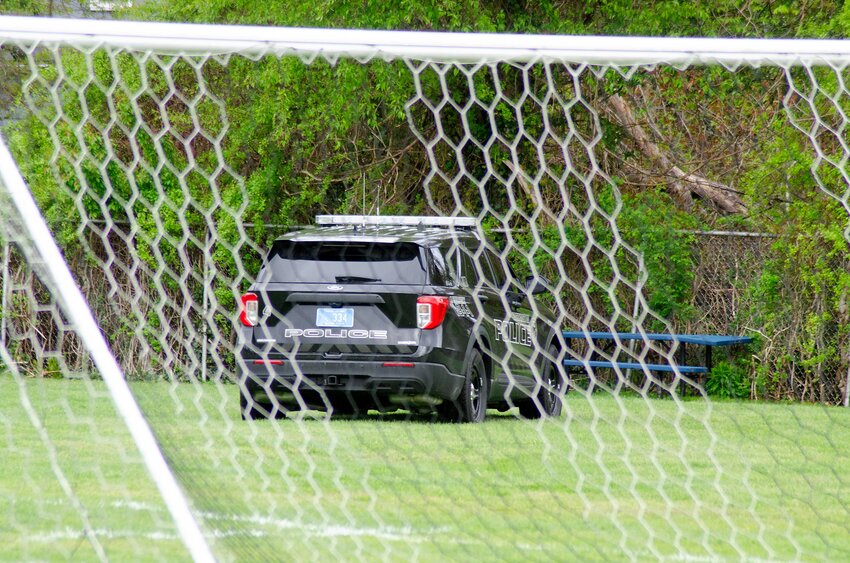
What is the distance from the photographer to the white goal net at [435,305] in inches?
184

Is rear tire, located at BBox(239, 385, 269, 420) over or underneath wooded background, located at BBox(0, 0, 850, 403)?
underneath

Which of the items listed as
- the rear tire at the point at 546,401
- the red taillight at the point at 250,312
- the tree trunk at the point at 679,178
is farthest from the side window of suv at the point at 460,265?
the tree trunk at the point at 679,178

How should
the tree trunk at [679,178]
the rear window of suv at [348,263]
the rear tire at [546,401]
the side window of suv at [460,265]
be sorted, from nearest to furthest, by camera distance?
the rear window of suv at [348,263]
the side window of suv at [460,265]
the rear tire at [546,401]
the tree trunk at [679,178]

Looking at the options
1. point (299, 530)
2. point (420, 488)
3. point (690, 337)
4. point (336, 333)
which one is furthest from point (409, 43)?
point (690, 337)

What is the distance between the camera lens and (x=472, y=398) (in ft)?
30.8

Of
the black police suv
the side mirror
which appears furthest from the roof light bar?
the side mirror

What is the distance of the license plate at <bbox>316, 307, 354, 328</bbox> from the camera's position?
8727 millimetres

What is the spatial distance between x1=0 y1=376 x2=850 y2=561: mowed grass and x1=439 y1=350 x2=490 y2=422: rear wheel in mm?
126

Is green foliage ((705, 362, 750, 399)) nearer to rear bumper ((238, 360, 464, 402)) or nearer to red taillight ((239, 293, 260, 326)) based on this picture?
rear bumper ((238, 360, 464, 402))

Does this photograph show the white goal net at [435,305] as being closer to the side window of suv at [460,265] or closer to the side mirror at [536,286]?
the side window of suv at [460,265]

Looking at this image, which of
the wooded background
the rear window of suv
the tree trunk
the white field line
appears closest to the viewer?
the white field line

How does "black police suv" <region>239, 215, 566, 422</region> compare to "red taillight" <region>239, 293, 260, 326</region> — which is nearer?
"black police suv" <region>239, 215, 566, 422</region>

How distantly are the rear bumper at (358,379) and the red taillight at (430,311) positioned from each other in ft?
0.98

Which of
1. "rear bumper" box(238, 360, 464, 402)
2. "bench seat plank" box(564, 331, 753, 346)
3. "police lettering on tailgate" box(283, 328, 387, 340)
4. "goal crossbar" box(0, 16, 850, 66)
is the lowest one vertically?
"bench seat plank" box(564, 331, 753, 346)
